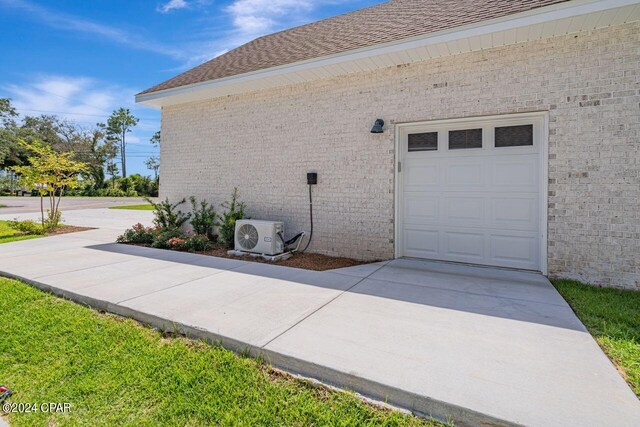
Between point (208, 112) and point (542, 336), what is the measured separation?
7.46 m

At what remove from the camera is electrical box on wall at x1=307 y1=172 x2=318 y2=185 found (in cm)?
612

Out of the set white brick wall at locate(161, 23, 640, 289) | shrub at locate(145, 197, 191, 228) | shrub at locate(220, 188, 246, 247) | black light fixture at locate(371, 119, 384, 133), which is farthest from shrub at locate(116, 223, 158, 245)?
black light fixture at locate(371, 119, 384, 133)

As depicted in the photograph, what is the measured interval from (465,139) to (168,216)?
6723 millimetres

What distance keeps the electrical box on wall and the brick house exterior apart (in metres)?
0.11

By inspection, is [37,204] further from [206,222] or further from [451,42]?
[451,42]

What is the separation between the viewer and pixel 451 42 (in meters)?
4.61

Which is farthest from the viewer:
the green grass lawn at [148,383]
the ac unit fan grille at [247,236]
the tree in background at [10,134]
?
the tree in background at [10,134]

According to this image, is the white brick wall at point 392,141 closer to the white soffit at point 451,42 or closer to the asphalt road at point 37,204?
the white soffit at point 451,42

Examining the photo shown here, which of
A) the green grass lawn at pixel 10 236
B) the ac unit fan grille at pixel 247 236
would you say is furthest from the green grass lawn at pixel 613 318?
the green grass lawn at pixel 10 236

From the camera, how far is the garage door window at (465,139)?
5176mm

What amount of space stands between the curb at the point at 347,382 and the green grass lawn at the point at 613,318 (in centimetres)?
112

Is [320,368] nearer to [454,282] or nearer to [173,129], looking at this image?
[454,282]

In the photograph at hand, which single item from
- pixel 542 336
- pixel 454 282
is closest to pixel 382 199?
pixel 454 282

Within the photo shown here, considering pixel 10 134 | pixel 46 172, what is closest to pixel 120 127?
pixel 10 134
